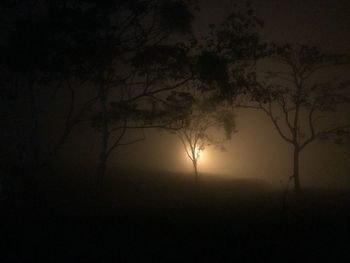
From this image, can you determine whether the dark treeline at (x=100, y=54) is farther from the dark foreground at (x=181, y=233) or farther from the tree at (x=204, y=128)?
the tree at (x=204, y=128)

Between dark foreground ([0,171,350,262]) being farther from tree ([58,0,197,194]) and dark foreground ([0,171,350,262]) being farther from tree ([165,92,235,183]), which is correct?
tree ([165,92,235,183])

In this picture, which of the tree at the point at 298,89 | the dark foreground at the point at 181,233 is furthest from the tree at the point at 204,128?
the dark foreground at the point at 181,233

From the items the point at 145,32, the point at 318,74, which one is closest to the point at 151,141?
the point at 318,74

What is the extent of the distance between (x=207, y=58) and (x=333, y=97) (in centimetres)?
923

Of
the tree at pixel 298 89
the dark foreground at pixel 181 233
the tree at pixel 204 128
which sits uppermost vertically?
the tree at pixel 298 89

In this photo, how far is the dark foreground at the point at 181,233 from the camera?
8312 mm

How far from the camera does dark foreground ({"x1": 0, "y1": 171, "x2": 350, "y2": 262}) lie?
831cm

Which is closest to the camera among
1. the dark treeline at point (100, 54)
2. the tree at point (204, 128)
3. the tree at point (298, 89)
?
the dark treeline at point (100, 54)

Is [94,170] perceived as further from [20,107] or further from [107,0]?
[107,0]

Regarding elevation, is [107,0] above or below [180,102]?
above

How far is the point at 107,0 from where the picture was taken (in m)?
12.8

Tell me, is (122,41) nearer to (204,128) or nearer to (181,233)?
(181,233)

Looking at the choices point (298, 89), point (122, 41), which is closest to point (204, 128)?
point (298, 89)

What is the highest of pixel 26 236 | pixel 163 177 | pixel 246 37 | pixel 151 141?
pixel 246 37
